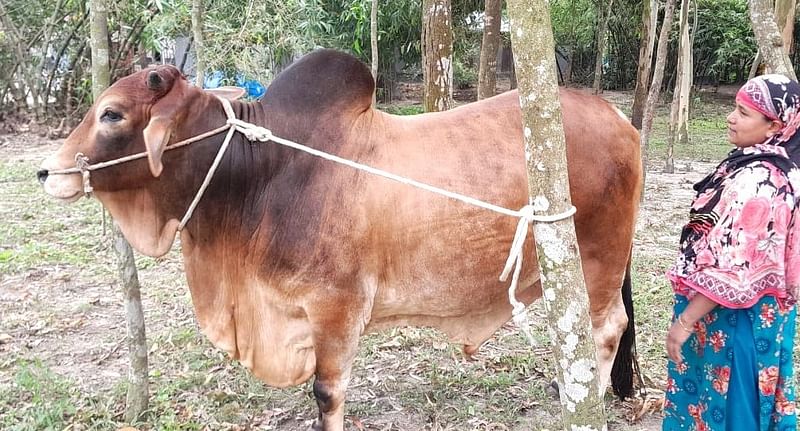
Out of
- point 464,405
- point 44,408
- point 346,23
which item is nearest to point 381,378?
point 464,405

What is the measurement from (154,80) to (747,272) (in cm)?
208

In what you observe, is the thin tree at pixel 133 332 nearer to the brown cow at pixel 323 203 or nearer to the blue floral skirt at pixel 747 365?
the brown cow at pixel 323 203

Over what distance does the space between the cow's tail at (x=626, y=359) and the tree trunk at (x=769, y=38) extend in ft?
3.77

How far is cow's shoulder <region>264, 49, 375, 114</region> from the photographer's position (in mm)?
2648

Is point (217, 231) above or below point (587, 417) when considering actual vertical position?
→ above

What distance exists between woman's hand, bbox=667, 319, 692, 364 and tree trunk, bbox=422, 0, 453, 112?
2656 millimetres

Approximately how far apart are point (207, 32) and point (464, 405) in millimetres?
4576

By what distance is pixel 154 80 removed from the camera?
2.40m

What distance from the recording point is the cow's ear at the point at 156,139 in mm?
2316

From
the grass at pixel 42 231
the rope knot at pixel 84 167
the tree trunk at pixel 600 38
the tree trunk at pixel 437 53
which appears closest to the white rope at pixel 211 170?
the rope knot at pixel 84 167

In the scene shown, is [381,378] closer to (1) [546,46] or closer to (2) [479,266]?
(2) [479,266]

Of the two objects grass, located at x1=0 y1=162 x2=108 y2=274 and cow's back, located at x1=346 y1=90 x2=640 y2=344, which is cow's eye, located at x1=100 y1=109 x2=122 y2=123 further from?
grass, located at x1=0 y1=162 x2=108 y2=274

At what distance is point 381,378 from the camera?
11.4 ft

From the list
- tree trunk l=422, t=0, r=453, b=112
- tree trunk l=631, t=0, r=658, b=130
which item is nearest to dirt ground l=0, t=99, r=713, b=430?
tree trunk l=422, t=0, r=453, b=112
